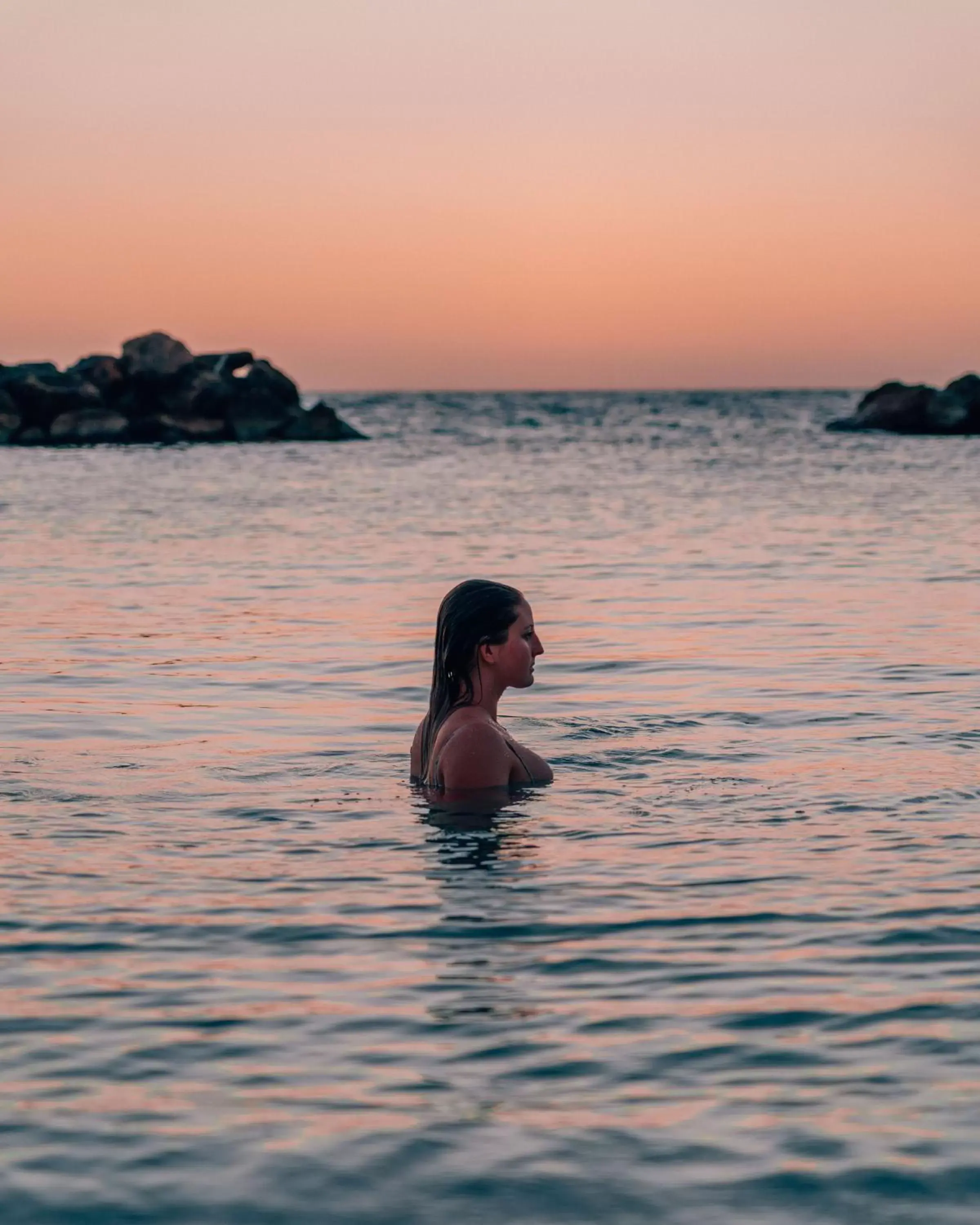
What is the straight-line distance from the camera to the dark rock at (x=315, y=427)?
3529 inches

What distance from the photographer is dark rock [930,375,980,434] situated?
3610 inches

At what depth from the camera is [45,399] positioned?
82125mm

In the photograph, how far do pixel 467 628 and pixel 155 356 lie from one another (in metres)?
79.1

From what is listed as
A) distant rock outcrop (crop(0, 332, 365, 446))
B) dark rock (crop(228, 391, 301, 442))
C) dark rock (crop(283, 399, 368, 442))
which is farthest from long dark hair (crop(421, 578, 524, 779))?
dark rock (crop(283, 399, 368, 442))

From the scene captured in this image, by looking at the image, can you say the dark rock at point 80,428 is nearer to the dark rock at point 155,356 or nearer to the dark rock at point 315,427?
the dark rock at point 155,356

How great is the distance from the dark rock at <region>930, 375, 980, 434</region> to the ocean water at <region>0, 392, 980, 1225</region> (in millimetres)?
76592

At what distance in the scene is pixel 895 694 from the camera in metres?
13.3

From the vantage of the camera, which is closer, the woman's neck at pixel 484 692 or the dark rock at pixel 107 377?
the woman's neck at pixel 484 692

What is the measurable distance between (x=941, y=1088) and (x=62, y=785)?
6150 millimetres

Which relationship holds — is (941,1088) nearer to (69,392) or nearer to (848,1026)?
(848,1026)

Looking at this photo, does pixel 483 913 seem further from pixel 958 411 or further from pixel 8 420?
pixel 958 411

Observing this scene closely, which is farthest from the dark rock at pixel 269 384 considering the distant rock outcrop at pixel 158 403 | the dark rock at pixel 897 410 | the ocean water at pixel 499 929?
the ocean water at pixel 499 929

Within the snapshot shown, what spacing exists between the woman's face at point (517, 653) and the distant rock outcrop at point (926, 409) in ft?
284

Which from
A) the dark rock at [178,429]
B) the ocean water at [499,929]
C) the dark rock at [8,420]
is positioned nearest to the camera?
the ocean water at [499,929]
